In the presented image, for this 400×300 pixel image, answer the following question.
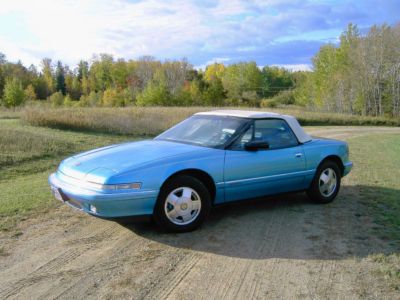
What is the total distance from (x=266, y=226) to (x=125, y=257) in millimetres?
2035

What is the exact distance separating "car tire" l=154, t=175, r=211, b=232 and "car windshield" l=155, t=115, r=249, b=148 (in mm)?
777

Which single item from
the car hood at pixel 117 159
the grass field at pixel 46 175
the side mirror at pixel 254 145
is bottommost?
the grass field at pixel 46 175

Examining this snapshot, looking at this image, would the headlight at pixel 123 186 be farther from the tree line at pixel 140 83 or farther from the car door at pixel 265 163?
the tree line at pixel 140 83

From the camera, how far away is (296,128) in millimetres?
6750

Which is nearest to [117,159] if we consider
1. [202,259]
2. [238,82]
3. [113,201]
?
[113,201]

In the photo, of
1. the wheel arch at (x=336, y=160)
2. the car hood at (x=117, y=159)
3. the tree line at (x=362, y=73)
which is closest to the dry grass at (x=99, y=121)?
the wheel arch at (x=336, y=160)

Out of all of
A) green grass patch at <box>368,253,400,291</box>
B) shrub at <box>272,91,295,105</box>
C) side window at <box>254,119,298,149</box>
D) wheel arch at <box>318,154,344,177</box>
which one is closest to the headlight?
side window at <box>254,119,298,149</box>

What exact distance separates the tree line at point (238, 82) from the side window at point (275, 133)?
4851 centimetres

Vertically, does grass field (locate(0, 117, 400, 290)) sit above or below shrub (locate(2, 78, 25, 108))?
below

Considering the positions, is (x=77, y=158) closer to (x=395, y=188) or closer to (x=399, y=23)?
(x=395, y=188)

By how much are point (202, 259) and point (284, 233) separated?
1.38 metres

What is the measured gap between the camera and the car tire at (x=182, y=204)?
500cm

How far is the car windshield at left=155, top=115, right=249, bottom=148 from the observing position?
231 inches

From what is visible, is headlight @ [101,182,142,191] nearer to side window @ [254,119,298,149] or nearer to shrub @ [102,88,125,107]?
side window @ [254,119,298,149]
